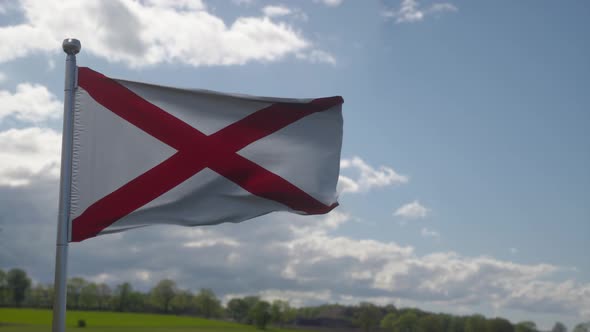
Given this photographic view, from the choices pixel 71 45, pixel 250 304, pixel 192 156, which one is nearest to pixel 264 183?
pixel 192 156

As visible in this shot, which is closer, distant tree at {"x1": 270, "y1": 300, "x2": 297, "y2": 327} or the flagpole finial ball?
the flagpole finial ball

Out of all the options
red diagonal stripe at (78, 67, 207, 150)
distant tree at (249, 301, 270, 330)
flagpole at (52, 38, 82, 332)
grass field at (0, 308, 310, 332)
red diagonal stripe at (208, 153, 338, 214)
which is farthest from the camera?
distant tree at (249, 301, 270, 330)

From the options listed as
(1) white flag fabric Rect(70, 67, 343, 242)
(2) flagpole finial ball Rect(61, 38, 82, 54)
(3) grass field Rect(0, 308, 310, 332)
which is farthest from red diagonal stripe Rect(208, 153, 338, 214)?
(3) grass field Rect(0, 308, 310, 332)

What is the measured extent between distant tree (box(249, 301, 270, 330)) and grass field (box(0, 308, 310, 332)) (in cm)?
603

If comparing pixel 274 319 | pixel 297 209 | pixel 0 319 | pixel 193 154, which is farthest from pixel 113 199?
pixel 274 319

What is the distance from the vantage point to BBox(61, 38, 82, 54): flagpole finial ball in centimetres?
894

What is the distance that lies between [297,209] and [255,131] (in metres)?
1.43

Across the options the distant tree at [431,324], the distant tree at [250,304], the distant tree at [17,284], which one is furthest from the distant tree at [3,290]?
the distant tree at [431,324]

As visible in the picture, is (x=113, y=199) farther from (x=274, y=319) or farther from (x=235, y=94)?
(x=274, y=319)

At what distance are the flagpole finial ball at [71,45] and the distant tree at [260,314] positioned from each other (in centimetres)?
17384

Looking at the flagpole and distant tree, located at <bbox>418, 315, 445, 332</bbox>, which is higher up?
the flagpole

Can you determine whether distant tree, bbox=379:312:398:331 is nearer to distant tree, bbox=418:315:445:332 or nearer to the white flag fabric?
distant tree, bbox=418:315:445:332

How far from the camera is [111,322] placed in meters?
Answer: 144

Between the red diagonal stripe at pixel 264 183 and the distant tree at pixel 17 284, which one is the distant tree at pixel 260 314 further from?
the red diagonal stripe at pixel 264 183
